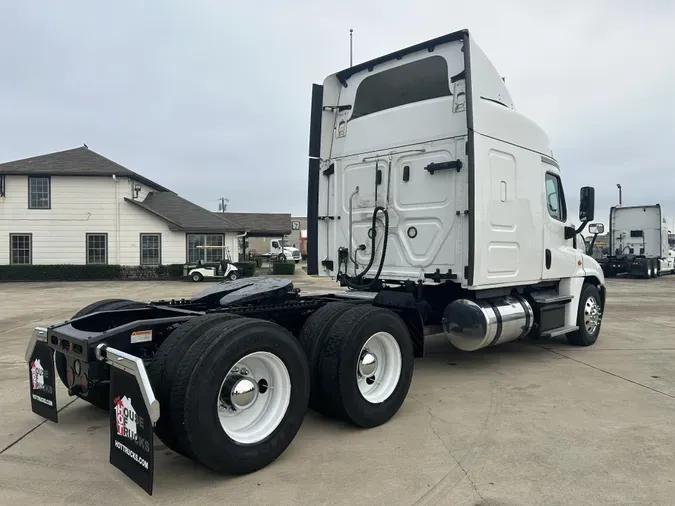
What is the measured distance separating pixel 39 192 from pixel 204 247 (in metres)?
8.66

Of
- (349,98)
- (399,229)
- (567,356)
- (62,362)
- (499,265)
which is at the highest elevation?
(349,98)

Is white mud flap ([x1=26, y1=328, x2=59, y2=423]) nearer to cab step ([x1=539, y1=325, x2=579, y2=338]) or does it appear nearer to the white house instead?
cab step ([x1=539, y1=325, x2=579, y2=338])

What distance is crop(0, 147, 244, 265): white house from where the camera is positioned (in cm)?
2502

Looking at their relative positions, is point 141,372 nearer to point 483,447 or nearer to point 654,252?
point 483,447

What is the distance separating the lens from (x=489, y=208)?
548 cm

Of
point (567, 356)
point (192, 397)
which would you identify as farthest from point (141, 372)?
point (567, 356)

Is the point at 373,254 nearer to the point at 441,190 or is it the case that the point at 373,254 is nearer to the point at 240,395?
the point at 441,190

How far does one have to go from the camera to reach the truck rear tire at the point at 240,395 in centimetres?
292

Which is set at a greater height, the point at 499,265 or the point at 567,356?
the point at 499,265

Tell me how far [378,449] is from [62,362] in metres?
2.67

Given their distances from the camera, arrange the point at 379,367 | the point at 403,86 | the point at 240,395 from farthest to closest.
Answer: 1. the point at 403,86
2. the point at 379,367
3. the point at 240,395

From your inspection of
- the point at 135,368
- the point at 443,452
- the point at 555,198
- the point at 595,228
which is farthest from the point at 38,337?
the point at 595,228

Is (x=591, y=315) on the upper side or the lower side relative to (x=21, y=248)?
lower

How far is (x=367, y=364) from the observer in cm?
416
